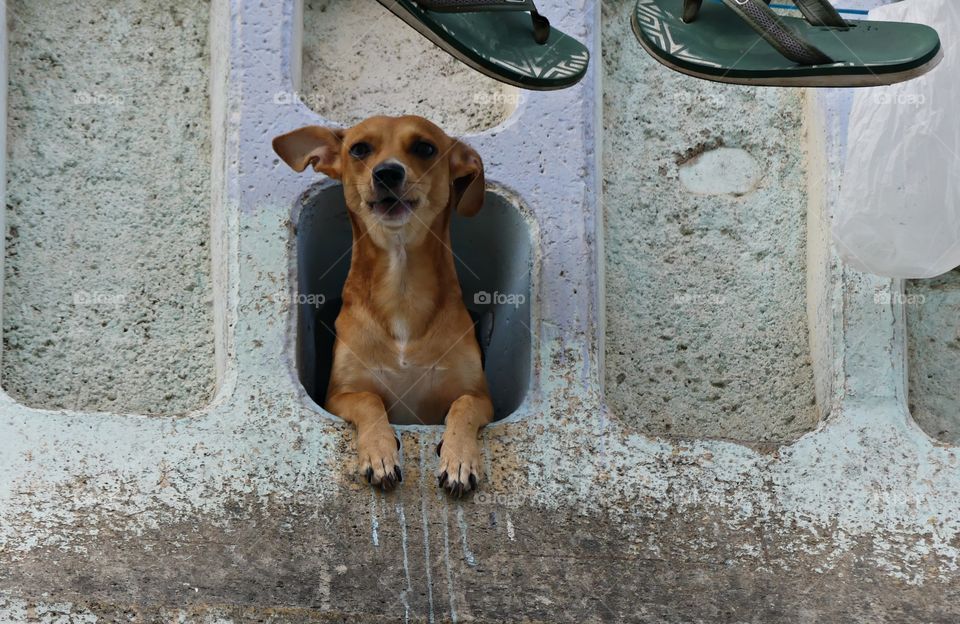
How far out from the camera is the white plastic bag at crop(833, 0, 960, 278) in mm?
5832

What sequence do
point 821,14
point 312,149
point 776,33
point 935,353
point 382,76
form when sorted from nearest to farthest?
1. point 776,33
2. point 821,14
3. point 312,149
4. point 935,353
5. point 382,76

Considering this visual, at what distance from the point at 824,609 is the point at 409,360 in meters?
1.71

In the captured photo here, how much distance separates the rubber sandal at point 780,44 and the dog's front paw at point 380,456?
1.79m

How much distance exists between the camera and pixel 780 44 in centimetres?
444

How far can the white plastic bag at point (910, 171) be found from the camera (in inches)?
230

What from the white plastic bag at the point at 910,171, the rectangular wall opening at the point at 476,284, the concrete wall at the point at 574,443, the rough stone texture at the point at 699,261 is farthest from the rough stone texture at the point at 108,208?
the white plastic bag at the point at 910,171

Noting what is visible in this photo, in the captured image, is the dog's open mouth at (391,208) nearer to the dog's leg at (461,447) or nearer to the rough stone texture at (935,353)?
the dog's leg at (461,447)

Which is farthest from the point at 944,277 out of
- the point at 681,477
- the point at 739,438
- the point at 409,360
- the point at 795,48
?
the point at 795,48

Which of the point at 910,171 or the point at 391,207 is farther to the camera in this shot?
the point at 391,207

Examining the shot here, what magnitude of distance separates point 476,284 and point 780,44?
114 inches

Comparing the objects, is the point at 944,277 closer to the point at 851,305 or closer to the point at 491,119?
A: the point at 851,305

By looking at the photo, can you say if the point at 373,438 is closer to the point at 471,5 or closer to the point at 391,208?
the point at 391,208

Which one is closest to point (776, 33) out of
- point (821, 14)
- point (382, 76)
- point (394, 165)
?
point (821, 14)

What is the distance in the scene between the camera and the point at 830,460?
19.8ft
